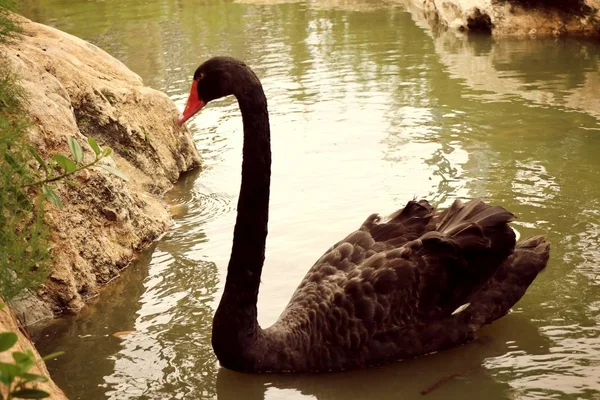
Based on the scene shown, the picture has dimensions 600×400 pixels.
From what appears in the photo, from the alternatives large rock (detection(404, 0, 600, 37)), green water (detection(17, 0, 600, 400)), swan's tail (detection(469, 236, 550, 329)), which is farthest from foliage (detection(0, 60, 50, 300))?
large rock (detection(404, 0, 600, 37))

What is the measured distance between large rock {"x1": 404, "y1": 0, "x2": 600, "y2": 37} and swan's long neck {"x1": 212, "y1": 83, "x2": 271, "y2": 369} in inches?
326

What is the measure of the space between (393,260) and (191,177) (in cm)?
334

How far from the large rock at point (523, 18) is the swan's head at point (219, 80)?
8250 millimetres

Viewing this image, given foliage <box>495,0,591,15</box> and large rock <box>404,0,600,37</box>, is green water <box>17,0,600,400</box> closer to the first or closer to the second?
large rock <box>404,0,600,37</box>

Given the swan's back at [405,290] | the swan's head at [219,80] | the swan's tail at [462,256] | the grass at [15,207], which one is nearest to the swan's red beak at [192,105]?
the swan's head at [219,80]

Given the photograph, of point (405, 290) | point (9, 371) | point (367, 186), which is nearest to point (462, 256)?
point (405, 290)

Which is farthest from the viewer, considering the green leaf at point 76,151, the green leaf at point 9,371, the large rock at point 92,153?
the large rock at point 92,153

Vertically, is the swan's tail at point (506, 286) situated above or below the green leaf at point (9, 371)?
below

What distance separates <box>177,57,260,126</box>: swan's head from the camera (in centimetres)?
418

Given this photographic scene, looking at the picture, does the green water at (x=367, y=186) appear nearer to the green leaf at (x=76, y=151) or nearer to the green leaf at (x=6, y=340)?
the green leaf at (x=76, y=151)

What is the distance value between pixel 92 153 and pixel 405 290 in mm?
2311

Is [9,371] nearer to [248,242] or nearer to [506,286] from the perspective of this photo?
[248,242]

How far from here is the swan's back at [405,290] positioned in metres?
4.26

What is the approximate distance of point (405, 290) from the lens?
4.35 metres
